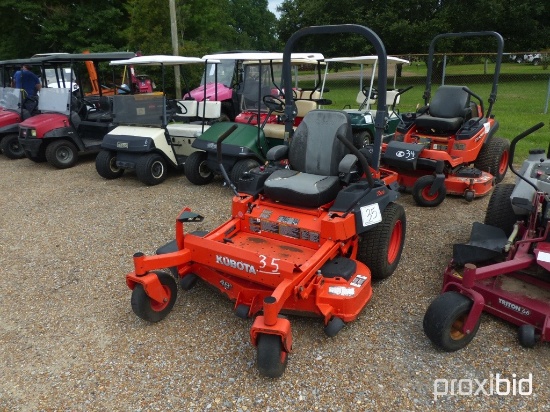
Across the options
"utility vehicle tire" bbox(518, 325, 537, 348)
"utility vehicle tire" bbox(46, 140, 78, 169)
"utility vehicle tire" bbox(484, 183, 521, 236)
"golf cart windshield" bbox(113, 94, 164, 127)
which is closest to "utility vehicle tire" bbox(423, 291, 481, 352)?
"utility vehicle tire" bbox(518, 325, 537, 348)

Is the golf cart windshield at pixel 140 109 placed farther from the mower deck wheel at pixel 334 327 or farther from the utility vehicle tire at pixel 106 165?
the mower deck wheel at pixel 334 327

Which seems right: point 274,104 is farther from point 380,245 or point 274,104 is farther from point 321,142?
point 380,245

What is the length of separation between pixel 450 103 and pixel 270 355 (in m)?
5.23

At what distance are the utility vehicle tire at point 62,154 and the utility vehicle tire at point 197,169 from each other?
3.09 meters

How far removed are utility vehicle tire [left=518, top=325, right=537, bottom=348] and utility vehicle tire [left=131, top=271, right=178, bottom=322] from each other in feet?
8.42

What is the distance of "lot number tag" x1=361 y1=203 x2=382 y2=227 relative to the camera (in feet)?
11.9

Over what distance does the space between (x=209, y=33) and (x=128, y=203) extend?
16.8m

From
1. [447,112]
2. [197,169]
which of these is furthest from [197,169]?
[447,112]

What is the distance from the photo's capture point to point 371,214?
370 centimetres

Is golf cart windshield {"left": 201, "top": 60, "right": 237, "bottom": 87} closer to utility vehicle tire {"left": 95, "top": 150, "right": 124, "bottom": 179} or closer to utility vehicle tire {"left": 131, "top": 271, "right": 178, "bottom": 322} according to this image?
utility vehicle tire {"left": 95, "top": 150, "right": 124, "bottom": 179}

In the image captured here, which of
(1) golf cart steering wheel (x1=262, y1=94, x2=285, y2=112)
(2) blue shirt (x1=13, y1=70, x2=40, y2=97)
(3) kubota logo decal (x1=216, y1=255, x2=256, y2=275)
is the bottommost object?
(3) kubota logo decal (x1=216, y1=255, x2=256, y2=275)

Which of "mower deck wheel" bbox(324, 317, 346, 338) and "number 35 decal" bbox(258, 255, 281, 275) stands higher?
"number 35 decal" bbox(258, 255, 281, 275)

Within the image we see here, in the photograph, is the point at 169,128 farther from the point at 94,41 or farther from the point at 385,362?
the point at 94,41

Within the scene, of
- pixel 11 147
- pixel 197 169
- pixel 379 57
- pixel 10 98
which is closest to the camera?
pixel 379 57
